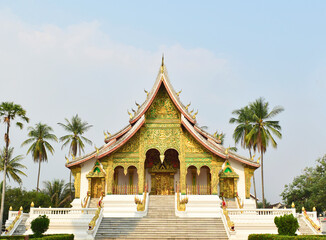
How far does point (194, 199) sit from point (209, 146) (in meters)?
3.48

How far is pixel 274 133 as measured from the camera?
28.6 metres

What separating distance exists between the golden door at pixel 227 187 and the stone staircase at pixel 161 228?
15.3ft

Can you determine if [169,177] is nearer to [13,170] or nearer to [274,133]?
[274,133]

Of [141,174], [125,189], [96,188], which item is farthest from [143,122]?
[96,188]

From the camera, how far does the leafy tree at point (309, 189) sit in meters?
32.5

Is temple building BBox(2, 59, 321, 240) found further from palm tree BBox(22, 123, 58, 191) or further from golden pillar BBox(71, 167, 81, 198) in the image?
palm tree BBox(22, 123, 58, 191)

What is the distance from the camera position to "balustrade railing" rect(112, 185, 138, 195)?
22.6 metres

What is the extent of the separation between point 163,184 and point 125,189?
99.8 inches

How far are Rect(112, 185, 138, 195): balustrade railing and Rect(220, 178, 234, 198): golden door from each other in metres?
5.57

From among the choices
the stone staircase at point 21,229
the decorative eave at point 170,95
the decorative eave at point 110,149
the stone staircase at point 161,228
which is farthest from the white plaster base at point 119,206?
the decorative eave at point 170,95

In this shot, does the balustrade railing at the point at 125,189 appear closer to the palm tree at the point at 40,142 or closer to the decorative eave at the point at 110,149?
the decorative eave at the point at 110,149

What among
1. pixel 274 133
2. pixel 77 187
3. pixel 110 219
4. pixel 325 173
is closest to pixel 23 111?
pixel 77 187

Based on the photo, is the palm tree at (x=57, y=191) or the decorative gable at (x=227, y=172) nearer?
the decorative gable at (x=227, y=172)

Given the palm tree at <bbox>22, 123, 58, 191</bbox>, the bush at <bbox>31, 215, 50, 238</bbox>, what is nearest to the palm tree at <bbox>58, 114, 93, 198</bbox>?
the palm tree at <bbox>22, 123, 58, 191</bbox>
